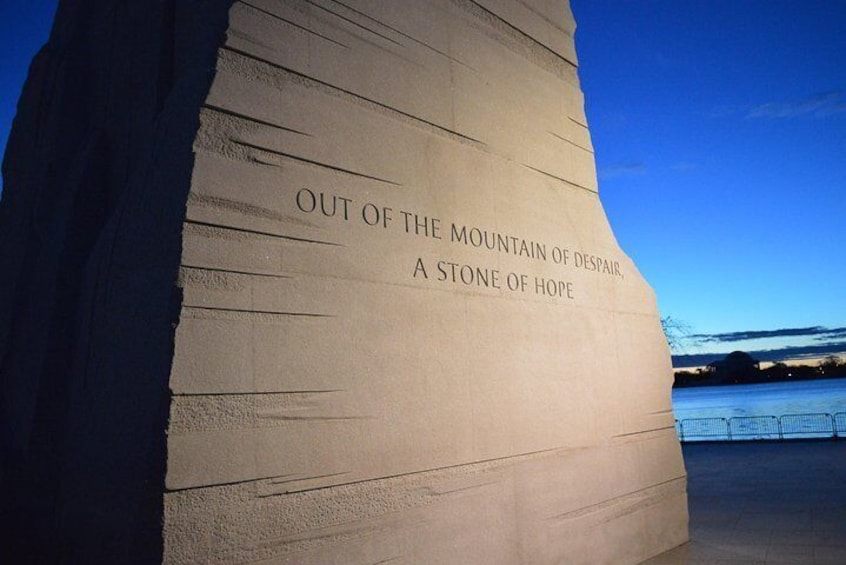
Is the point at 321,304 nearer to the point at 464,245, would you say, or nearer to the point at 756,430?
the point at 464,245

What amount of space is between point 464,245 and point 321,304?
1.32 metres

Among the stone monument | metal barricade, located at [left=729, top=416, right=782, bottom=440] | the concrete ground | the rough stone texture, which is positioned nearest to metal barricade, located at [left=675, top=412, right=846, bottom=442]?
metal barricade, located at [left=729, top=416, right=782, bottom=440]

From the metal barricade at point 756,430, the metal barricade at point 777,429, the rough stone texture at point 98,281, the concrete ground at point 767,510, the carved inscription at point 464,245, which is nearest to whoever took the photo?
the rough stone texture at point 98,281

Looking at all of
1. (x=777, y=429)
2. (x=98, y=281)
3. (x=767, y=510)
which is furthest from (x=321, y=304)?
(x=777, y=429)

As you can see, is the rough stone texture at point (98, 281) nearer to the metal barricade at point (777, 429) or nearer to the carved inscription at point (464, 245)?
the carved inscription at point (464, 245)

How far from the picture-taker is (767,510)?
7.19 m

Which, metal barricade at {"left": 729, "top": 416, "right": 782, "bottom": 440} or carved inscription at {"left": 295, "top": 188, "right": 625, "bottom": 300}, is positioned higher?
carved inscription at {"left": 295, "top": 188, "right": 625, "bottom": 300}

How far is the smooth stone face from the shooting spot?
109 inches

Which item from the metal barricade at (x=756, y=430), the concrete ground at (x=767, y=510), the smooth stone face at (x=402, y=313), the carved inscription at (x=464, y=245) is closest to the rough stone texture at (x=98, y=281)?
the smooth stone face at (x=402, y=313)

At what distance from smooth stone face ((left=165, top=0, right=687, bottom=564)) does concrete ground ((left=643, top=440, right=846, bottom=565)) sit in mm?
686

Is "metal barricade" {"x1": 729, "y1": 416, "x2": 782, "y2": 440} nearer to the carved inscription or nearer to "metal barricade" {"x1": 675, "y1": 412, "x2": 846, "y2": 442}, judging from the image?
"metal barricade" {"x1": 675, "y1": 412, "x2": 846, "y2": 442}

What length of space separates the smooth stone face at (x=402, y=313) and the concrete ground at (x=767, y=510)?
2.25ft

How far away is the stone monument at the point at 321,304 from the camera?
8.96ft

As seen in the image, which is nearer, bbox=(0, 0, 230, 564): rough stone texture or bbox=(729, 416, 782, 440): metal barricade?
bbox=(0, 0, 230, 564): rough stone texture
